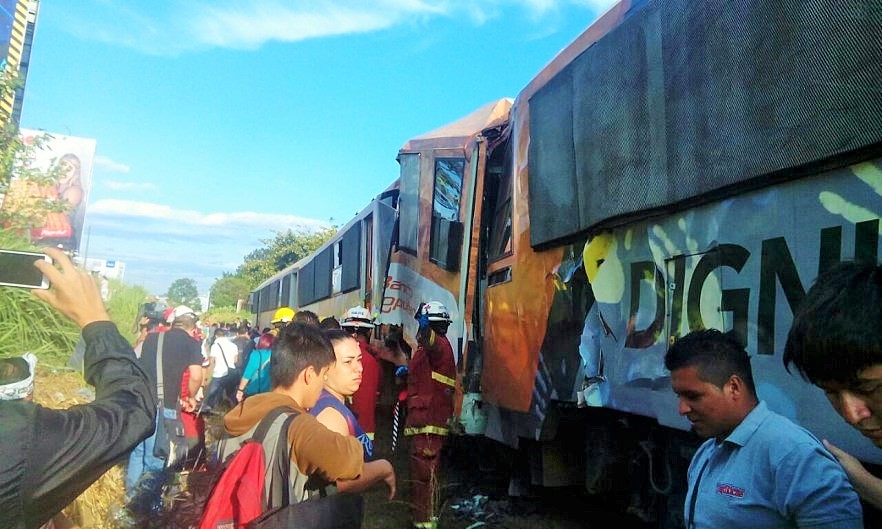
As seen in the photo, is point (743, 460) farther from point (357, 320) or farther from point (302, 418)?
point (357, 320)

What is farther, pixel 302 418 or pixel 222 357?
pixel 222 357

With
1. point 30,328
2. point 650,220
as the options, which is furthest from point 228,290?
point 650,220

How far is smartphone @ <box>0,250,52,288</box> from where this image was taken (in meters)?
1.30

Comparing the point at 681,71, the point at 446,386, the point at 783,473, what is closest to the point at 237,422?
the point at 783,473

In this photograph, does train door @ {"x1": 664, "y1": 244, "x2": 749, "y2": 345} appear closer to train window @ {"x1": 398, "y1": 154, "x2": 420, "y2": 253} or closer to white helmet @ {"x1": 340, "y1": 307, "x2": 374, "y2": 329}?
train window @ {"x1": 398, "y1": 154, "x2": 420, "y2": 253}

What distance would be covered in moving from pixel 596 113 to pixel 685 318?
125 centimetres

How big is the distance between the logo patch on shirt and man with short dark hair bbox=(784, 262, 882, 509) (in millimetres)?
448

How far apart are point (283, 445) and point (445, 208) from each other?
373cm

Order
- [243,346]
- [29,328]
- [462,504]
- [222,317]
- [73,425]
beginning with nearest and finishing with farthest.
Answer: [73,425] → [462,504] → [29,328] → [243,346] → [222,317]

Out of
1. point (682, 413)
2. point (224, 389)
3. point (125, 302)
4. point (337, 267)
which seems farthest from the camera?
point (337, 267)

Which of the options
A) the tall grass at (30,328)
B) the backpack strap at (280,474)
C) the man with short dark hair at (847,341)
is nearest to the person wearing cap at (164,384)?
the tall grass at (30,328)

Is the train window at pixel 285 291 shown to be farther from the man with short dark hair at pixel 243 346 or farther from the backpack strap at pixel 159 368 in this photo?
the backpack strap at pixel 159 368

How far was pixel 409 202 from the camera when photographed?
6.20m

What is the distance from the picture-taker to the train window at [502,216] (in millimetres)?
4633
